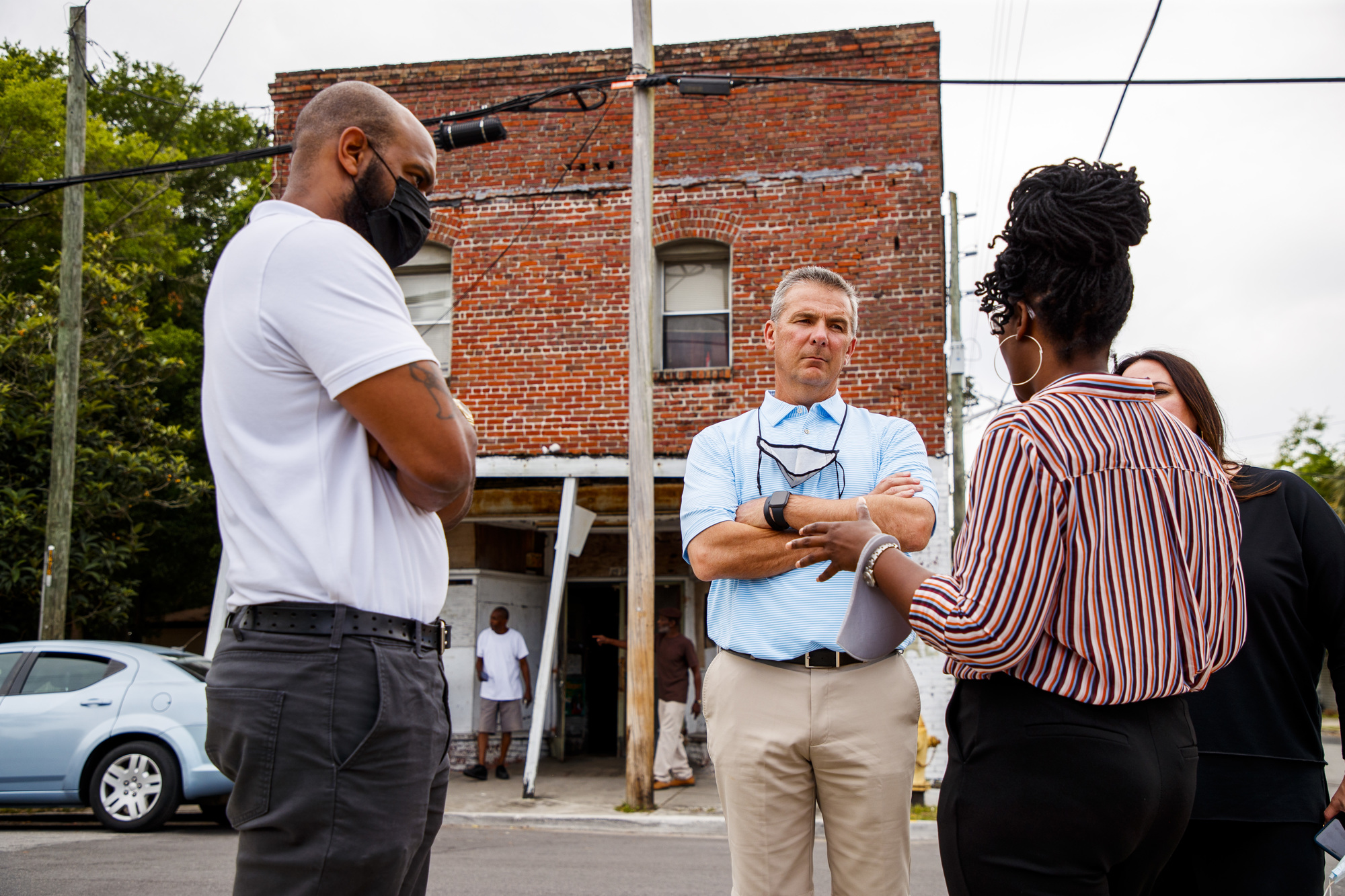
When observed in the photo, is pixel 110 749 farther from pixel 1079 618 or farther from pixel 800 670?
pixel 1079 618

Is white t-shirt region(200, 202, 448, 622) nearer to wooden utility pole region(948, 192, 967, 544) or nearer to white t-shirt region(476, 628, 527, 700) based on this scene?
white t-shirt region(476, 628, 527, 700)

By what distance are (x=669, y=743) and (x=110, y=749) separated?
5.50 m

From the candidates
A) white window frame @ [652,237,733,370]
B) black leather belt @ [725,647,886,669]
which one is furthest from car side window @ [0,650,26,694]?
black leather belt @ [725,647,886,669]

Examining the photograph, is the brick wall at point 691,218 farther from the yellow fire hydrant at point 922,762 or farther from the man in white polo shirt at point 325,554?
the man in white polo shirt at point 325,554

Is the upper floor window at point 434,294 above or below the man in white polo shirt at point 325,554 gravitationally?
above

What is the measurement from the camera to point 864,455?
324 centimetres

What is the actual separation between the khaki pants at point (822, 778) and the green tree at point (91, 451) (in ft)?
42.4

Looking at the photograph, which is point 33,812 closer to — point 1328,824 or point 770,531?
point 770,531

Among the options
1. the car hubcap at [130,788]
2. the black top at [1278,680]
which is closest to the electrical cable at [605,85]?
the car hubcap at [130,788]

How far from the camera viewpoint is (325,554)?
1.77 meters

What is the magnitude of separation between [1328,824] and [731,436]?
1857mm

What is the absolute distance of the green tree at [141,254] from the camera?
45.7 ft

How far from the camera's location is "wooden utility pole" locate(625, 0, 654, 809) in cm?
981

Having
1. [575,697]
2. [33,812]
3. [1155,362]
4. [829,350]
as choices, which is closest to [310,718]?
[829,350]
